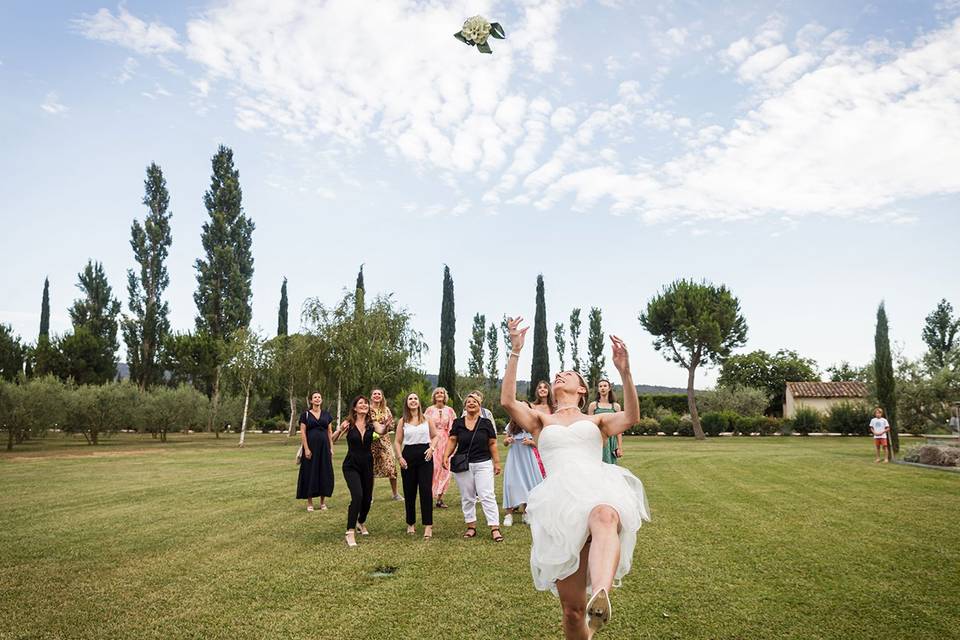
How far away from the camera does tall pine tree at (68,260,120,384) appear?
4738 centimetres

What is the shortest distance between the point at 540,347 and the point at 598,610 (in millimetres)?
57248

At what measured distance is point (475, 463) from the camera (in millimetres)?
9188

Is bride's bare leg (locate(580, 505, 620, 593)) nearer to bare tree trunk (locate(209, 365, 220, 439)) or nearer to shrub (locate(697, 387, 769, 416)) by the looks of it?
bare tree trunk (locate(209, 365, 220, 439))

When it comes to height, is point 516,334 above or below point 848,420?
above

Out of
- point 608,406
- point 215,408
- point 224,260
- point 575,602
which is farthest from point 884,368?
point 224,260

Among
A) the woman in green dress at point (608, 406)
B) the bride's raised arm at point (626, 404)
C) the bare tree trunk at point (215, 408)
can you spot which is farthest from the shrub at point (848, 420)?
the bride's raised arm at point (626, 404)

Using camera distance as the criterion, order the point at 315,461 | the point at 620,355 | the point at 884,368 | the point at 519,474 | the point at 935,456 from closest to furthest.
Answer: the point at 620,355 < the point at 519,474 < the point at 315,461 < the point at 935,456 < the point at 884,368

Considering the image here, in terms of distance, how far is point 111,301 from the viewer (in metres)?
54.0

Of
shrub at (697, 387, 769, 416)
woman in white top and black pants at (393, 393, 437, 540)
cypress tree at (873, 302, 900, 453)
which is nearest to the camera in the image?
woman in white top and black pants at (393, 393, 437, 540)

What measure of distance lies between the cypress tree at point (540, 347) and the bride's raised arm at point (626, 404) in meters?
55.4

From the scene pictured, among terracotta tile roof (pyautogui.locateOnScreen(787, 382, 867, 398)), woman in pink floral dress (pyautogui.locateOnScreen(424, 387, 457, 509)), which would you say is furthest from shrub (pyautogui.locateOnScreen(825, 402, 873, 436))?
woman in pink floral dress (pyautogui.locateOnScreen(424, 387, 457, 509))

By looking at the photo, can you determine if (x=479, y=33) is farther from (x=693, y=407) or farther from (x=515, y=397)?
(x=693, y=407)

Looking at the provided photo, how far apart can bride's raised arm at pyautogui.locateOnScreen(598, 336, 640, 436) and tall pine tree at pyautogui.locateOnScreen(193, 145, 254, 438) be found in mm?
47019

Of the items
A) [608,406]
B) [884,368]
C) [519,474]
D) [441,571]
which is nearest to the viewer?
[441,571]
